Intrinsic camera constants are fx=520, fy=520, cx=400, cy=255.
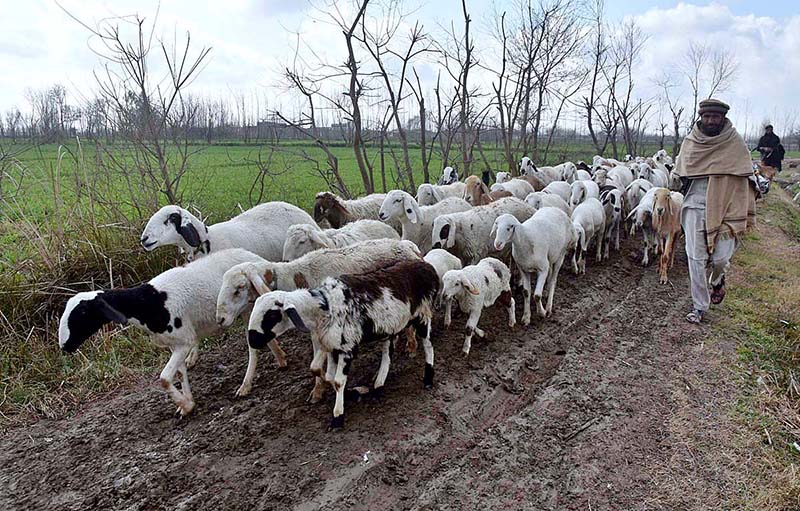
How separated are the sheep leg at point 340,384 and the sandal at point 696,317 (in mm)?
4692

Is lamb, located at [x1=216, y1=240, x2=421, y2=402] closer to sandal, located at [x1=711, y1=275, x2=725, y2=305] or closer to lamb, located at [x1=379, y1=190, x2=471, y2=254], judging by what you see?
lamb, located at [x1=379, y1=190, x2=471, y2=254]

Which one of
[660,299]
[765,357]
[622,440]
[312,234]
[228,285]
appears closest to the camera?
[622,440]

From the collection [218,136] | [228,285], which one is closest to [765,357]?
[228,285]

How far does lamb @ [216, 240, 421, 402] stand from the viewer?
443cm

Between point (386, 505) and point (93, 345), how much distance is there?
4.01 metres

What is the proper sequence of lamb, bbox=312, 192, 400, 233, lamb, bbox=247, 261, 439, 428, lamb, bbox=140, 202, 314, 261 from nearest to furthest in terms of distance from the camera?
lamb, bbox=247, 261, 439, 428
lamb, bbox=140, 202, 314, 261
lamb, bbox=312, 192, 400, 233

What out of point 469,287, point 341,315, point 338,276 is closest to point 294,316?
point 341,315

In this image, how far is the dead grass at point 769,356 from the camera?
12.1 ft

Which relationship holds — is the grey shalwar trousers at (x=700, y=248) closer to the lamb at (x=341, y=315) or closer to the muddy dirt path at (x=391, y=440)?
the muddy dirt path at (x=391, y=440)

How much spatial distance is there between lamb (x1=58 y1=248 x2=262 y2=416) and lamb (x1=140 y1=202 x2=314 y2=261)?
3.12ft

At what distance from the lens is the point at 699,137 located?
21.1ft

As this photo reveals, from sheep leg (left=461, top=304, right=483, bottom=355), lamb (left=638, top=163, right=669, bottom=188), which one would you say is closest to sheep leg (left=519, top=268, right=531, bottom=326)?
sheep leg (left=461, top=304, right=483, bottom=355)

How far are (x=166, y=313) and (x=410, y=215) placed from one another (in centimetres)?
386

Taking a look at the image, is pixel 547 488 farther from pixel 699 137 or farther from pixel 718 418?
pixel 699 137
